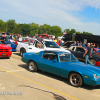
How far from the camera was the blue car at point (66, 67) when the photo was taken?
550cm

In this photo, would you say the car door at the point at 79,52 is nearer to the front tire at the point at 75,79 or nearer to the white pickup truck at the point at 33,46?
the white pickup truck at the point at 33,46

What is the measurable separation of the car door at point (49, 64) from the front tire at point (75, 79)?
657 millimetres

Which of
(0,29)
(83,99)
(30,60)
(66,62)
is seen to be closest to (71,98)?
(83,99)

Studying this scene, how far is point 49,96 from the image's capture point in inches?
184

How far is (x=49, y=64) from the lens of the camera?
684 cm

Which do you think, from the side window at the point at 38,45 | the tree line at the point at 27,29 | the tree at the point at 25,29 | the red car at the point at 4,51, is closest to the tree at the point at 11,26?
the tree line at the point at 27,29

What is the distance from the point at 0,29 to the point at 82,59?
68249 mm

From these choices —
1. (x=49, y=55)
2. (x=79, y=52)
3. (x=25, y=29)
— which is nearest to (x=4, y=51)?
(x=49, y=55)

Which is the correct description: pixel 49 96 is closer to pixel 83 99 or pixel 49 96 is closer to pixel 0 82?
pixel 83 99

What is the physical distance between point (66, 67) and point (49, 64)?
3.24ft

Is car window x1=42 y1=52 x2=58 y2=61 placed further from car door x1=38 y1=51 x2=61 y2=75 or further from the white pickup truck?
the white pickup truck

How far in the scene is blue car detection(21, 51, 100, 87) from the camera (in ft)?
18.1

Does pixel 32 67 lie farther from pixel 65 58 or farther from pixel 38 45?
pixel 38 45

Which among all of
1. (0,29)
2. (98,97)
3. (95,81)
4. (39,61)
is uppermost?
(0,29)
